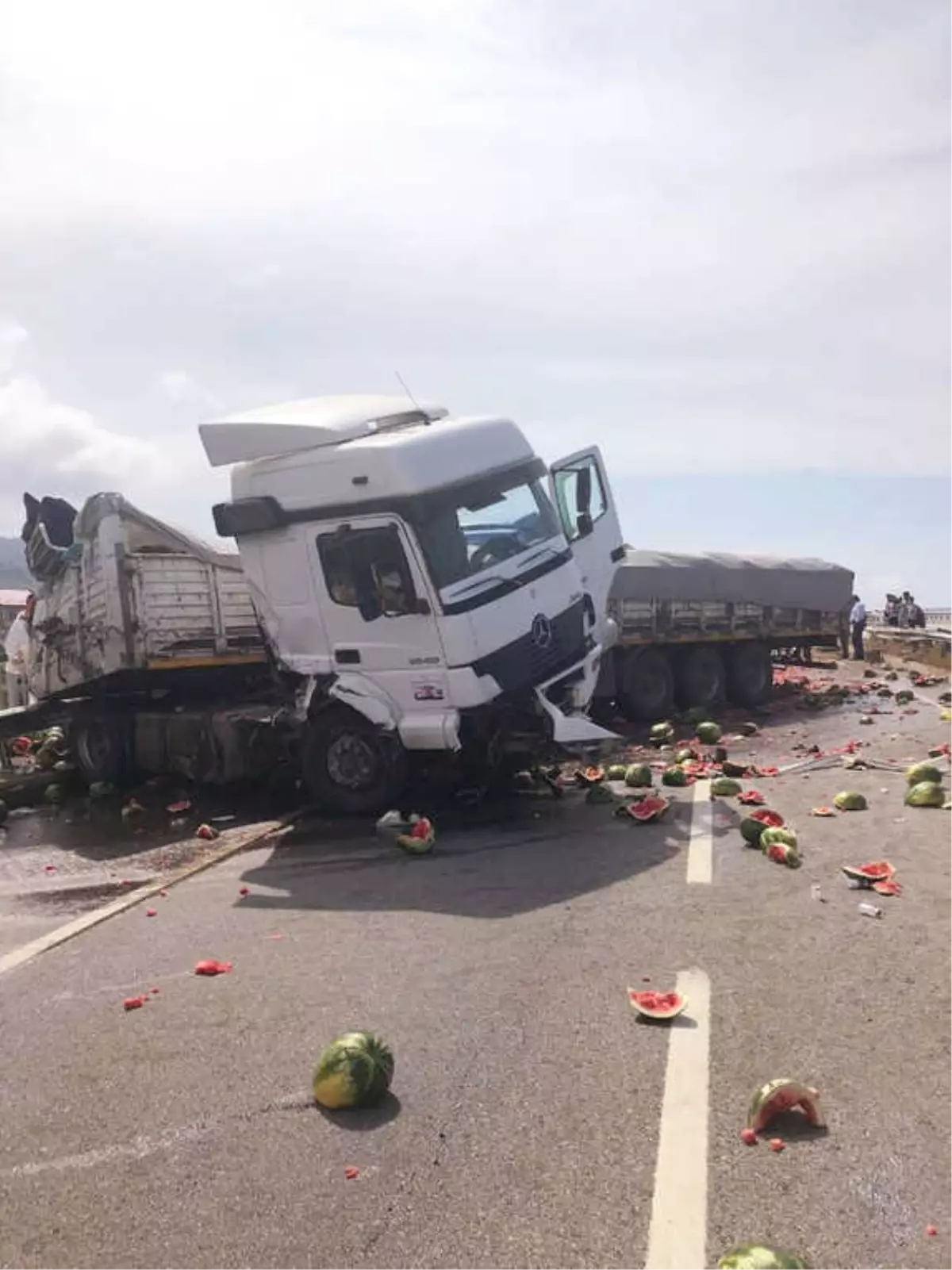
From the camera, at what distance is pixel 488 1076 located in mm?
4480

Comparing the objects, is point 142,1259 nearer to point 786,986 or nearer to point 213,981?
point 213,981

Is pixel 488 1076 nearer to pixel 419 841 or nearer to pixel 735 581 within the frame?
pixel 419 841

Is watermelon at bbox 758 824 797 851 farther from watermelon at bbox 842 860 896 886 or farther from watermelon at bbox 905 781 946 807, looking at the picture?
watermelon at bbox 905 781 946 807

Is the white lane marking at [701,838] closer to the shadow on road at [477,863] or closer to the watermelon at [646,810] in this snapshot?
the shadow on road at [477,863]

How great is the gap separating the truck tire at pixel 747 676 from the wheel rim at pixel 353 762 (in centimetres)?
1188

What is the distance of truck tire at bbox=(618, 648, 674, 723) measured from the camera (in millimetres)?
18828

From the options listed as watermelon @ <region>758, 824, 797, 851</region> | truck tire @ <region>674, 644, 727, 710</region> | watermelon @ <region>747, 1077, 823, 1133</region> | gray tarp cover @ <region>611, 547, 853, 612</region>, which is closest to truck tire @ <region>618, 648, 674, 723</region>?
truck tire @ <region>674, 644, 727, 710</region>

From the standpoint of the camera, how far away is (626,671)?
1878 centimetres

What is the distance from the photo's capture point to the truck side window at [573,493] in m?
11.3

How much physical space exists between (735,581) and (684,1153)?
17.5 m

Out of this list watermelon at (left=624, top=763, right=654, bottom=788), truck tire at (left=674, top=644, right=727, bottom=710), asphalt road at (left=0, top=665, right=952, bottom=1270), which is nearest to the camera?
asphalt road at (left=0, top=665, right=952, bottom=1270)

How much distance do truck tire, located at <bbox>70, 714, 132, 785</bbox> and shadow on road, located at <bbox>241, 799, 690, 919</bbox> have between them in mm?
4134

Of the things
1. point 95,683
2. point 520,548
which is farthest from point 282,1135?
point 95,683

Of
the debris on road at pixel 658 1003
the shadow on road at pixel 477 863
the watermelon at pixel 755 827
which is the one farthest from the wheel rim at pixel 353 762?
the debris on road at pixel 658 1003
